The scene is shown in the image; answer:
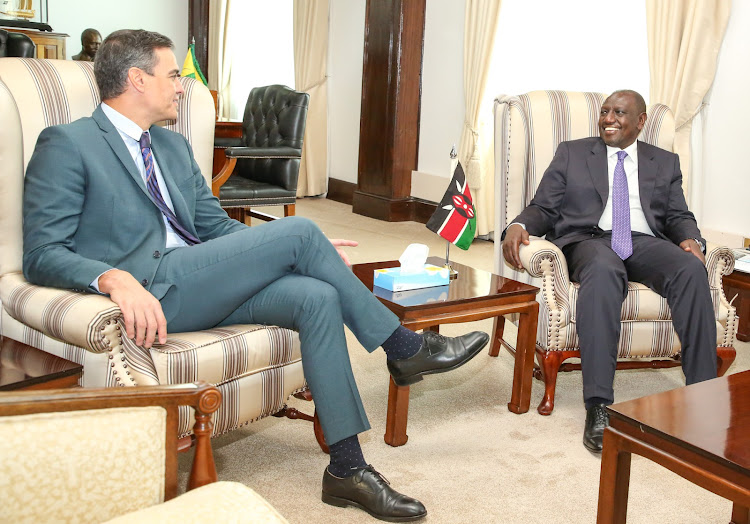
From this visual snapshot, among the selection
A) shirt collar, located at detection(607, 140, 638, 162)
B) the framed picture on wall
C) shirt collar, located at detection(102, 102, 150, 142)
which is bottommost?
shirt collar, located at detection(607, 140, 638, 162)

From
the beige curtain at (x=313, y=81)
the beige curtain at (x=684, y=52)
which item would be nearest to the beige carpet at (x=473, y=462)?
→ the beige curtain at (x=684, y=52)

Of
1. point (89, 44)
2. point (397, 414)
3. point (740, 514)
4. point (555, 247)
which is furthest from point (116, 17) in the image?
point (740, 514)

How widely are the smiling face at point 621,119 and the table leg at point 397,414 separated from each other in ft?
4.89

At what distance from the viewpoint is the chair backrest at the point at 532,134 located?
356 centimetres

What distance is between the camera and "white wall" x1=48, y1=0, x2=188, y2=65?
968 cm

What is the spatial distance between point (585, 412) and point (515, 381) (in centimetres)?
31

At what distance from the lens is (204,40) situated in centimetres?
1027

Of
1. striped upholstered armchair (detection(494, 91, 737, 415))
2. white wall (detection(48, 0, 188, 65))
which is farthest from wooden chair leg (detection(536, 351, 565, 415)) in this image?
white wall (detection(48, 0, 188, 65))

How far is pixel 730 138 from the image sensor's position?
186 inches

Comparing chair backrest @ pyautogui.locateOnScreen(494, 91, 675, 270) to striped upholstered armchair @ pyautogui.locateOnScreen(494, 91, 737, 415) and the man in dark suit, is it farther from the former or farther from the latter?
the man in dark suit

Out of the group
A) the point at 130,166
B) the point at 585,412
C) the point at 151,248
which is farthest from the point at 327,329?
the point at 585,412

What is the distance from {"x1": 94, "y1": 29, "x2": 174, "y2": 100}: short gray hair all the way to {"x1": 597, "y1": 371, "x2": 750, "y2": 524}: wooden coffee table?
5.29 feet

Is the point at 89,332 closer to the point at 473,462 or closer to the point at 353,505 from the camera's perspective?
the point at 353,505

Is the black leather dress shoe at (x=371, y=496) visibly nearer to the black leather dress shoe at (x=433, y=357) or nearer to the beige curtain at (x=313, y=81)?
the black leather dress shoe at (x=433, y=357)
